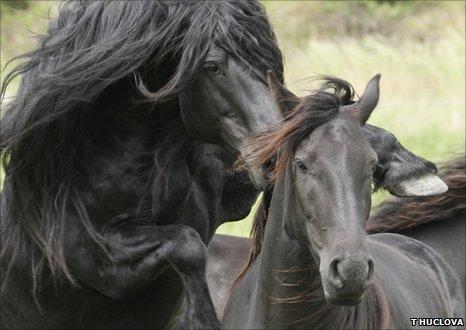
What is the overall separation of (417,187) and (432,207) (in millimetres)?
1252

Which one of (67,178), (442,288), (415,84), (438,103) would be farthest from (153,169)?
(415,84)

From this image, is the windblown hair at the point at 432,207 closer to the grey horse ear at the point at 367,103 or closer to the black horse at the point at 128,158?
the black horse at the point at 128,158

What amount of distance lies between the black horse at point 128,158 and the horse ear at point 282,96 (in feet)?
0.90

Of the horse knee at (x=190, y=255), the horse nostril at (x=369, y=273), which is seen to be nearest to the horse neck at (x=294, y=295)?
the horse knee at (x=190, y=255)

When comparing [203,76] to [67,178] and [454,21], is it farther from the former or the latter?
[454,21]

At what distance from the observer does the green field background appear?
37.3 ft

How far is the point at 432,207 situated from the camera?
6.10 meters

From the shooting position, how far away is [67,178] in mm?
5328

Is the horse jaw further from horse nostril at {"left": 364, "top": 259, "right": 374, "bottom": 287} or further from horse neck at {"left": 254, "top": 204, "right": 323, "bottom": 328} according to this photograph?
horse nostril at {"left": 364, "top": 259, "right": 374, "bottom": 287}

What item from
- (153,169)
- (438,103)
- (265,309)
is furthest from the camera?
(438,103)

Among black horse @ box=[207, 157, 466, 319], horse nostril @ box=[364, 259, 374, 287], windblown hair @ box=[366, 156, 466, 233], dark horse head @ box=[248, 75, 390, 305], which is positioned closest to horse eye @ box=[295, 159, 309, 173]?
dark horse head @ box=[248, 75, 390, 305]

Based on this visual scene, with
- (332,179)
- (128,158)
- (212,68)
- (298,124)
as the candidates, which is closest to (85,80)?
(128,158)

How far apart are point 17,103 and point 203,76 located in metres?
0.84

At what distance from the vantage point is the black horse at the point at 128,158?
16.3 feet
